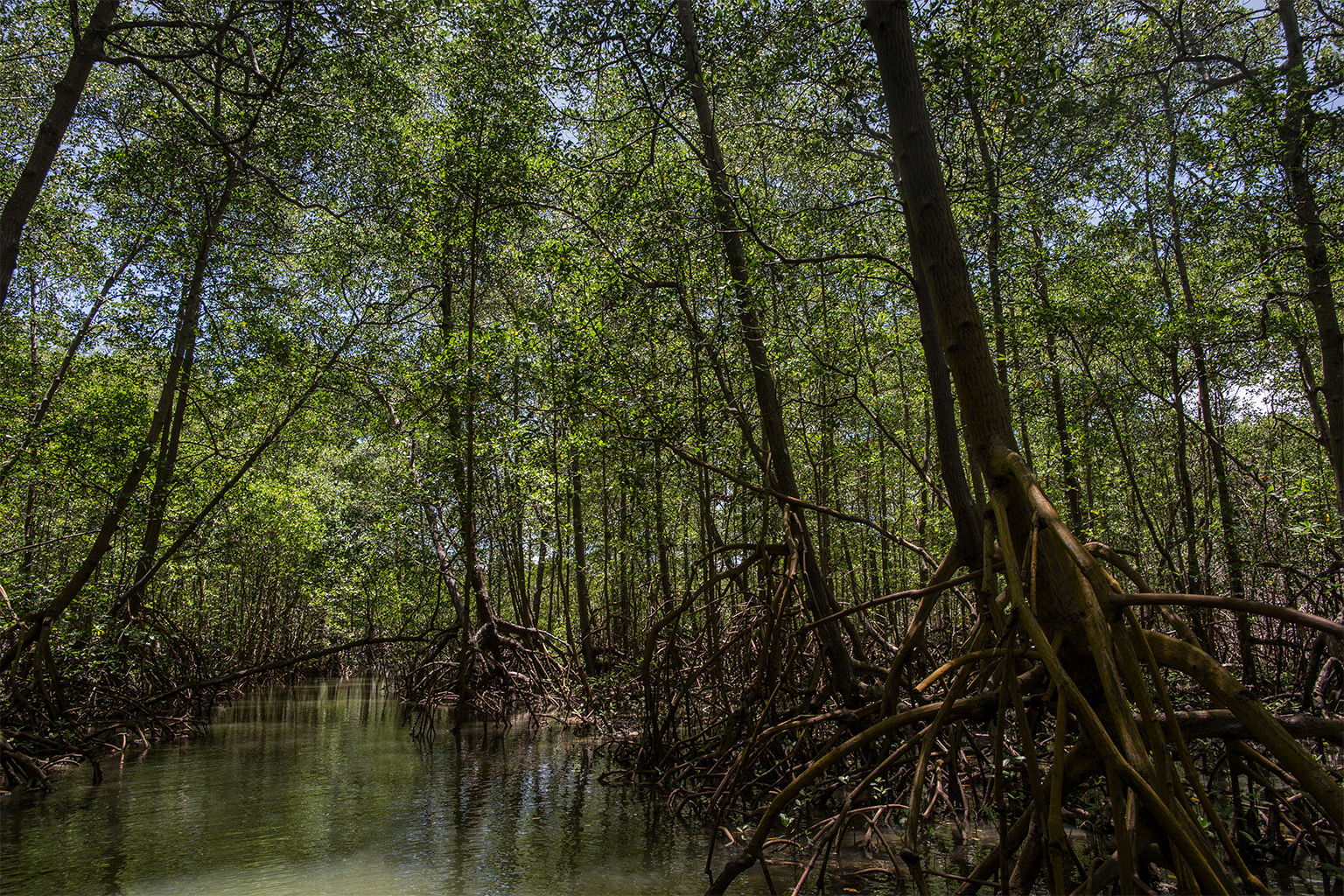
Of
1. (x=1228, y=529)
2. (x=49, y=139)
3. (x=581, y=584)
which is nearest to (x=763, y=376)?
(x=49, y=139)

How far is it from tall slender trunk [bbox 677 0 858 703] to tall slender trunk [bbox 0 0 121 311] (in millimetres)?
4343

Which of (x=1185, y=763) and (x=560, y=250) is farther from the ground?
(x=560, y=250)

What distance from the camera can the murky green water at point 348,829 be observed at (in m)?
4.18

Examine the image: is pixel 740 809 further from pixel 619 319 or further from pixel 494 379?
pixel 494 379

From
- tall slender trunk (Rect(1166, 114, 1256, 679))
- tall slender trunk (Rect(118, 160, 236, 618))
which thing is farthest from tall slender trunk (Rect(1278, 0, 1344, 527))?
tall slender trunk (Rect(118, 160, 236, 618))

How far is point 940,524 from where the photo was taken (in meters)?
11.4

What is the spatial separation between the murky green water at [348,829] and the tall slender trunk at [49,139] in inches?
137

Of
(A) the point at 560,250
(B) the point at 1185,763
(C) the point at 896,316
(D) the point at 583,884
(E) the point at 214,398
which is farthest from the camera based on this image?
(C) the point at 896,316

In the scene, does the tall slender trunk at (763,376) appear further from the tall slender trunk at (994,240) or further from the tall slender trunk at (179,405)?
the tall slender trunk at (179,405)

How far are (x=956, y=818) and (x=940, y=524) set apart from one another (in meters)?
7.65

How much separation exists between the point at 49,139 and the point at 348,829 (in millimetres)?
5102

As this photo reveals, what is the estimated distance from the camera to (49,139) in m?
4.77

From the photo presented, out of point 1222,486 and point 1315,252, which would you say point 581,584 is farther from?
point 1315,252

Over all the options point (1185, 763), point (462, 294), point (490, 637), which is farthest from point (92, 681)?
point (1185, 763)
